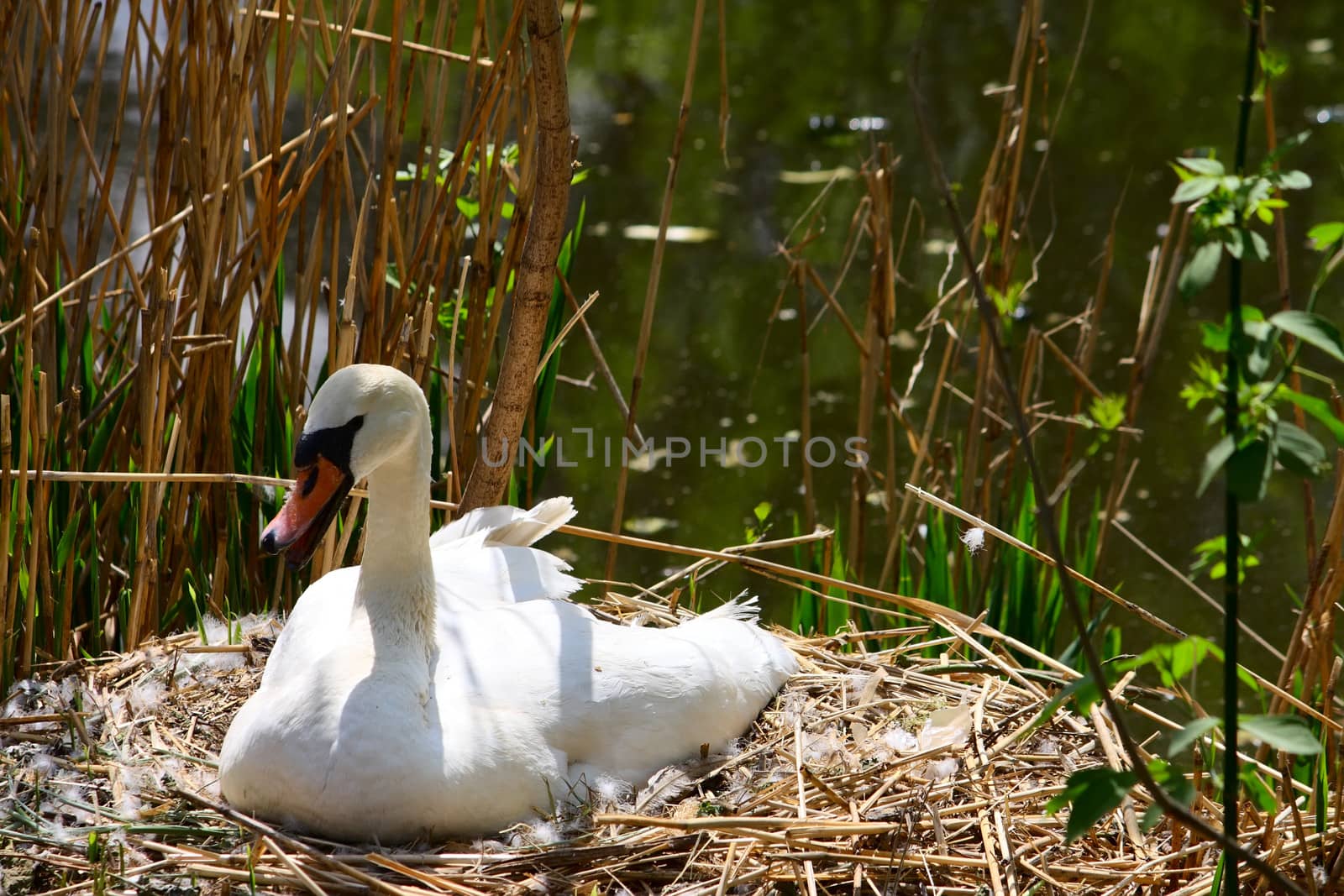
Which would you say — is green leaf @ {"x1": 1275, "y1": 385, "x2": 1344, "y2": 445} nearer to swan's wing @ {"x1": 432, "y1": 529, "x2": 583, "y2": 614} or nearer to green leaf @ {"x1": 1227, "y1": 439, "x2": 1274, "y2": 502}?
green leaf @ {"x1": 1227, "y1": 439, "x2": 1274, "y2": 502}

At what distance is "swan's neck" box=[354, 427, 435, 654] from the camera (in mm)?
2797

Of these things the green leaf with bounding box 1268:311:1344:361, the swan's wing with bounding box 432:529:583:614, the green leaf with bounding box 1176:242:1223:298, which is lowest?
the swan's wing with bounding box 432:529:583:614

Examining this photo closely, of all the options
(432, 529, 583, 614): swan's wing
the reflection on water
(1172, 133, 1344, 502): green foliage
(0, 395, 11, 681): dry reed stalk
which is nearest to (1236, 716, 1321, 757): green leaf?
(1172, 133, 1344, 502): green foliage

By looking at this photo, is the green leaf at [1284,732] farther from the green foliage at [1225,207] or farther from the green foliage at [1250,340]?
the green foliage at [1225,207]

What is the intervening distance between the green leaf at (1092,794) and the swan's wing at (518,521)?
1.63 m

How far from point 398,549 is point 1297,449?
1777 millimetres

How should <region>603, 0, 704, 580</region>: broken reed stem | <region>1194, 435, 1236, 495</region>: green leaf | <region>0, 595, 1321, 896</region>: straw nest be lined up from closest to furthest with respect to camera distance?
<region>1194, 435, 1236, 495</region>: green leaf < <region>0, 595, 1321, 896</region>: straw nest < <region>603, 0, 704, 580</region>: broken reed stem

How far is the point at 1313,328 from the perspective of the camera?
1587 mm

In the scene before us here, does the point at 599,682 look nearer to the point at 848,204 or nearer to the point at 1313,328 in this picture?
the point at 1313,328

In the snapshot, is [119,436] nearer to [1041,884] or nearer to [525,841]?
[525,841]

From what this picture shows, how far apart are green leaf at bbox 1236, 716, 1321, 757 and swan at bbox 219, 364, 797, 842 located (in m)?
1.33

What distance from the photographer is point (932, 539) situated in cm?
390

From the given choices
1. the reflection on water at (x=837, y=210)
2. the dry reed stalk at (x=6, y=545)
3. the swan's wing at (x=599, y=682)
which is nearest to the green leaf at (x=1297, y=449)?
the swan's wing at (x=599, y=682)

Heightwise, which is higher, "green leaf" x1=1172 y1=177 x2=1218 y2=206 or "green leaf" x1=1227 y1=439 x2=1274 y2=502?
"green leaf" x1=1172 y1=177 x2=1218 y2=206
